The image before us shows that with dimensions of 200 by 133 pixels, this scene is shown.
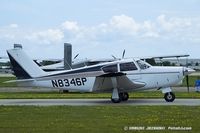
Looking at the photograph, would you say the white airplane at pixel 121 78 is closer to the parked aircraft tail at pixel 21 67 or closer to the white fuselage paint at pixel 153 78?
the white fuselage paint at pixel 153 78

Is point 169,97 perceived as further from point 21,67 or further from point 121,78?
point 21,67

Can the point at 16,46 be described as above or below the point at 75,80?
above

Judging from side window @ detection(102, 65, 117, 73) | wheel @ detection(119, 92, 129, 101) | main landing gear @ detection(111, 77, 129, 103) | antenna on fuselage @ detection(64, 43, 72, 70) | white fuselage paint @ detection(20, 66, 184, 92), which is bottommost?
antenna on fuselage @ detection(64, 43, 72, 70)

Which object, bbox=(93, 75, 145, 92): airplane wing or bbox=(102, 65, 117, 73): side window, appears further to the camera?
bbox=(102, 65, 117, 73): side window

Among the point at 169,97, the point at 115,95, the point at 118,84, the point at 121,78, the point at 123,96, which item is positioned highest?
the point at 121,78

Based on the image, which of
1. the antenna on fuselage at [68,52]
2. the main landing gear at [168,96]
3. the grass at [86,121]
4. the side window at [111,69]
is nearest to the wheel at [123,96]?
the side window at [111,69]

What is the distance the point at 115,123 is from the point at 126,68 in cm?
1125

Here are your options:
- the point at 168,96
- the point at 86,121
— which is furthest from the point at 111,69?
the point at 86,121

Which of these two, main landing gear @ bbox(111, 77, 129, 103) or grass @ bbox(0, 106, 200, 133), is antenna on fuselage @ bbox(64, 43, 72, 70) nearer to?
main landing gear @ bbox(111, 77, 129, 103)

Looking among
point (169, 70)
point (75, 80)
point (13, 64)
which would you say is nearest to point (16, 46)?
point (13, 64)

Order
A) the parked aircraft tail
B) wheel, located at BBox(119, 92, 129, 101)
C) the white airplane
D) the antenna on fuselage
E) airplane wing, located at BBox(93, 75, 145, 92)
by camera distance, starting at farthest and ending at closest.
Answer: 1. the antenna on fuselage
2. the parked aircraft tail
3. wheel, located at BBox(119, 92, 129, 101)
4. the white airplane
5. airplane wing, located at BBox(93, 75, 145, 92)

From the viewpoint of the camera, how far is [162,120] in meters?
13.5

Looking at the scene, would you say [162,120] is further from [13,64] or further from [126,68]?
[13,64]

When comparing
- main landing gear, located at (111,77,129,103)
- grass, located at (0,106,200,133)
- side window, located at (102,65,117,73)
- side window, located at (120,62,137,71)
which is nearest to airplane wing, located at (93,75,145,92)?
main landing gear, located at (111,77,129,103)
